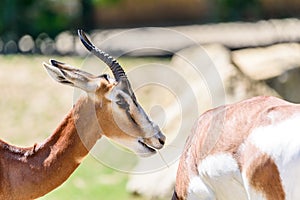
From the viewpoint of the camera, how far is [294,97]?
12.4 meters

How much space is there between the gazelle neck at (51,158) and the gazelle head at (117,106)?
99 millimetres

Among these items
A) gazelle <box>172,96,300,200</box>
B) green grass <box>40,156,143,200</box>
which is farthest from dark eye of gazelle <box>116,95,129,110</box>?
green grass <box>40,156,143,200</box>

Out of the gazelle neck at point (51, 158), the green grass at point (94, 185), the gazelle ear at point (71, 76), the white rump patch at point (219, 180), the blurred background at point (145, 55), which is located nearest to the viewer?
the white rump patch at point (219, 180)

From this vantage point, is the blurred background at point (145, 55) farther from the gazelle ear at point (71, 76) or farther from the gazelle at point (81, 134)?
the gazelle ear at point (71, 76)

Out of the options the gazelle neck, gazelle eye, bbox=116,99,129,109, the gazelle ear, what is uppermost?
the gazelle ear

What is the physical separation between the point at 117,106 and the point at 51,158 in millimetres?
629

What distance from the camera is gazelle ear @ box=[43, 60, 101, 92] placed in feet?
20.1

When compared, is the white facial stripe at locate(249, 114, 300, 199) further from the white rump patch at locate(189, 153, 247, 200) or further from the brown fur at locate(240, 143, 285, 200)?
the white rump patch at locate(189, 153, 247, 200)

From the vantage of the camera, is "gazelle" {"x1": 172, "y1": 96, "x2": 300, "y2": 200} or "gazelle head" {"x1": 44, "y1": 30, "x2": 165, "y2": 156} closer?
"gazelle" {"x1": 172, "y1": 96, "x2": 300, "y2": 200}

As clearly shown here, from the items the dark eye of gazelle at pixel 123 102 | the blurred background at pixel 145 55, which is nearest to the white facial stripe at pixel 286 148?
the dark eye of gazelle at pixel 123 102

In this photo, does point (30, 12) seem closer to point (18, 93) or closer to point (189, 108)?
point (18, 93)

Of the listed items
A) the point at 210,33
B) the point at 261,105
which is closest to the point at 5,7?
the point at 210,33

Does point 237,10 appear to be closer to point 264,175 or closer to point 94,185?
point 94,185

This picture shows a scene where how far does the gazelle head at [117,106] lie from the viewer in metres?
6.19
